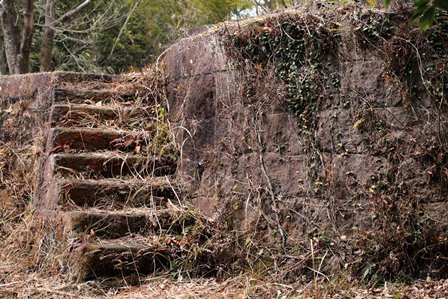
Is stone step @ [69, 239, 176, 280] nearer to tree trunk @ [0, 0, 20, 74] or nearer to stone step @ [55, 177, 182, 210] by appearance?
stone step @ [55, 177, 182, 210]

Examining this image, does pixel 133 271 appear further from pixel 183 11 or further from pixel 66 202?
pixel 183 11

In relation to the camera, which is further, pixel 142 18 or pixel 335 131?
pixel 142 18

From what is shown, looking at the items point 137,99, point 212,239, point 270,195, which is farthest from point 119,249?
point 137,99

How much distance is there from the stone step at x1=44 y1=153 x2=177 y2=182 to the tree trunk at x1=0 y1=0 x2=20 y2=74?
4.11 meters

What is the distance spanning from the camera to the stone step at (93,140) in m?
5.24

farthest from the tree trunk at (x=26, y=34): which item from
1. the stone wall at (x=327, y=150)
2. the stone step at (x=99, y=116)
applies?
the stone wall at (x=327, y=150)

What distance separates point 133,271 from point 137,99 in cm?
221

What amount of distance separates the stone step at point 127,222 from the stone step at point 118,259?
0.13 metres

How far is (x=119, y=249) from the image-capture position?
4266mm

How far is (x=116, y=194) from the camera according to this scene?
489 cm

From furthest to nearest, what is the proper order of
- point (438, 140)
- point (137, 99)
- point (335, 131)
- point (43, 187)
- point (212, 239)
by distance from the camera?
point (137, 99)
point (43, 187)
point (212, 239)
point (335, 131)
point (438, 140)

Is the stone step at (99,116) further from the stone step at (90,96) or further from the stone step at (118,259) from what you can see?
the stone step at (118,259)

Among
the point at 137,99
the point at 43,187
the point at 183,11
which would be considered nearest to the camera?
the point at 43,187

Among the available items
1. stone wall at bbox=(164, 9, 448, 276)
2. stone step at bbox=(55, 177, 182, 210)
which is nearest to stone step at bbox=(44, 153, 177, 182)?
stone step at bbox=(55, 177, 182, 210)
